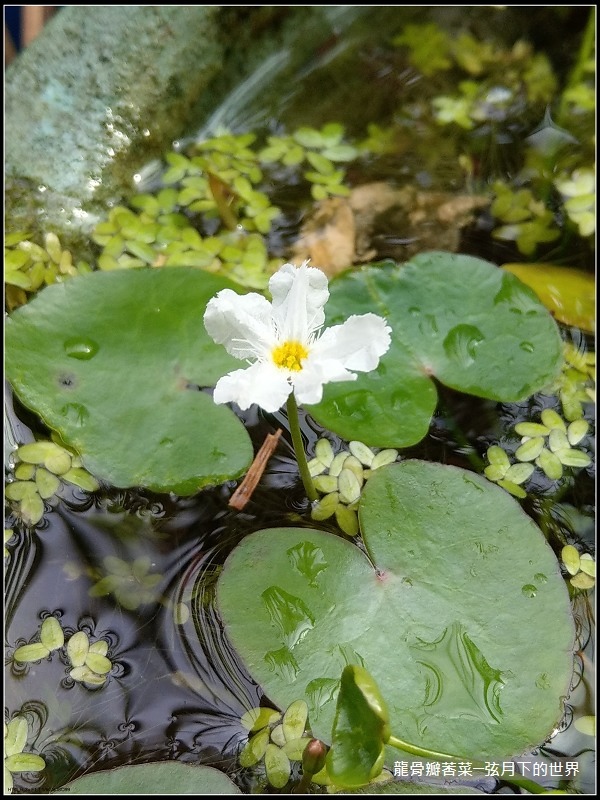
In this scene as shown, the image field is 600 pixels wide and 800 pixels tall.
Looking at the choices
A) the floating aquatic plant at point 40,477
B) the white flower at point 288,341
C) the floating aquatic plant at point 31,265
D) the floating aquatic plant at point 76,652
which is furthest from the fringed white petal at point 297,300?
the floating aquatic plant at point 31,265

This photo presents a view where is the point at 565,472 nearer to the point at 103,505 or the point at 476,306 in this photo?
the point at 476,306

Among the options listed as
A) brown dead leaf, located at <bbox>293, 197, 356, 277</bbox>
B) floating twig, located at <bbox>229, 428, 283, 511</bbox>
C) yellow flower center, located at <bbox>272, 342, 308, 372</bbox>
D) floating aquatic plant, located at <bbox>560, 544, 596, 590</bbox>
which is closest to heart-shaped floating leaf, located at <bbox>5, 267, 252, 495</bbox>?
floating twig, located at <bbox>229, 428, 283, 511</bbox>

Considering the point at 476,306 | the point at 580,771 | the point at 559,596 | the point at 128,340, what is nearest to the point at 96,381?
the point at 128,340

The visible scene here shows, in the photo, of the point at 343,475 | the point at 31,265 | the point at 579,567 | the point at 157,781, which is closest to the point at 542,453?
the point at 579,567

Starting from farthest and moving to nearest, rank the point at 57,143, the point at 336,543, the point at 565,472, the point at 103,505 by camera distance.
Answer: the point at 57,143
the point at 565,472
the point at 103,505
the point at 336,543

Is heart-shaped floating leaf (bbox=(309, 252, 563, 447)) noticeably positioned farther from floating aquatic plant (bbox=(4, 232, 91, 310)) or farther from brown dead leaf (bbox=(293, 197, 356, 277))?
floating aquatic plant (bbox=(4, 232, 91, 310))

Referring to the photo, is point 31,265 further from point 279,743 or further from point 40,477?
point 279,743
